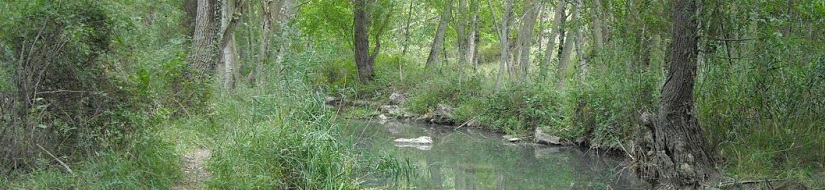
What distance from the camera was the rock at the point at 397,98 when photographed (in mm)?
22250

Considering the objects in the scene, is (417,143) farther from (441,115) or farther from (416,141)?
(441,115)

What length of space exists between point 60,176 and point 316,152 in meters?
2.21

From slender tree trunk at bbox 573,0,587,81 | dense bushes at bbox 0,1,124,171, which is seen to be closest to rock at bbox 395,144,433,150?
slender tree trunk at bbox 573,0,587,81

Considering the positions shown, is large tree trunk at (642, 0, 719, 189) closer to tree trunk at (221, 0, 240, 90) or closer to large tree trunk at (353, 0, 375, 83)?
tree trunk at (221, 0, 240, 90)

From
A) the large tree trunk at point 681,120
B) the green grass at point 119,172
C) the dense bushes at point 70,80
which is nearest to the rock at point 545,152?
the large tree trunk at point 681,120

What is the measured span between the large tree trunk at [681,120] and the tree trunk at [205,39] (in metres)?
7.21

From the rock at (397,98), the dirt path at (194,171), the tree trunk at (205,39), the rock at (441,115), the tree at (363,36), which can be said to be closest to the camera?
the dirt path at (194,171)

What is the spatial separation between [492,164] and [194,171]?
5.69 meters

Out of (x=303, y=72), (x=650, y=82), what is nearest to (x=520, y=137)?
(x=650, y=82)

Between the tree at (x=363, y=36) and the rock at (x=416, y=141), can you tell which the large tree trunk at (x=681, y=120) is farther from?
the tree at (x=363, y=36)

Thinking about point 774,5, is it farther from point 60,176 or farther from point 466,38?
point 466,38

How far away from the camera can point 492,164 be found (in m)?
12.3

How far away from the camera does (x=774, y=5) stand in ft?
29.2

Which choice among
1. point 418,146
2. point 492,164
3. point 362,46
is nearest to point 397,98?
point 362,46
